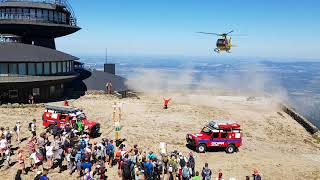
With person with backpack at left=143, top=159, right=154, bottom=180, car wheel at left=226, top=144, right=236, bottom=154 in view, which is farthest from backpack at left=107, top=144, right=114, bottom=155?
car wheel at left=226, top=144, right=236, bottom=154

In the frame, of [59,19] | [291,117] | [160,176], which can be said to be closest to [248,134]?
[291,117]

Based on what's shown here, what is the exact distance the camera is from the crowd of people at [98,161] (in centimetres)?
2025

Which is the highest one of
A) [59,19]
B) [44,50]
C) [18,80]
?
[59,19]

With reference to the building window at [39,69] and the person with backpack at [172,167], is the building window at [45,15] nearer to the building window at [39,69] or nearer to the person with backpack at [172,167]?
the building window at [39,69]

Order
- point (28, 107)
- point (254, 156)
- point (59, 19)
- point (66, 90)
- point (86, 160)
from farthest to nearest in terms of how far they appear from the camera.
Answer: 1. point (59, 19)
2. point (66, 90)
3. point (28, 107)
4. point (254, 156)
5. point (86, 160)

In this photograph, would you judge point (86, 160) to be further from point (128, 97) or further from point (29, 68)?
point (128, 97)

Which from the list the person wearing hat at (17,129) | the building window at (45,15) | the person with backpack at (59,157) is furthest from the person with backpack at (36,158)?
the building window at (45,15)

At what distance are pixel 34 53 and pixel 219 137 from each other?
23.4m

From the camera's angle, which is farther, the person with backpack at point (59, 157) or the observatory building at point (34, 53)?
the observatory building at point (34, 53)

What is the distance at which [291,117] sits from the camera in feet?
141

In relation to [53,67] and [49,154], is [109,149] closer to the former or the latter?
[49,154]

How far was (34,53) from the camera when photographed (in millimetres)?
42156

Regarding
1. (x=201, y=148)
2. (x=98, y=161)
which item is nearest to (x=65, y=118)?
(x=98, y=161)

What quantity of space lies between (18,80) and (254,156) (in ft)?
79.4
